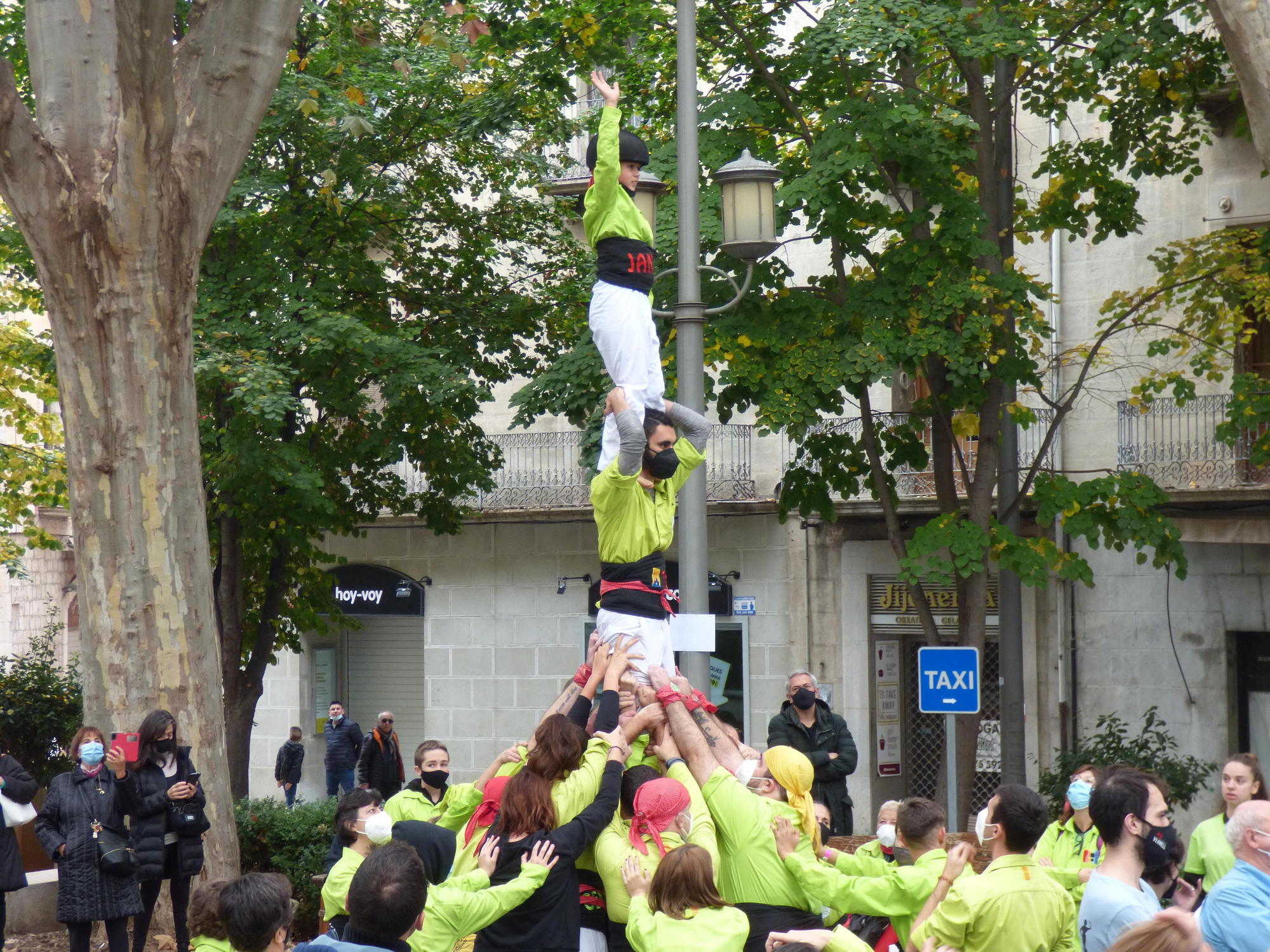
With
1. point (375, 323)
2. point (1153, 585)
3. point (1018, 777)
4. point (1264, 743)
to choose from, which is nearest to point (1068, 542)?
point (1153, 585)

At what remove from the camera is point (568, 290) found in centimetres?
1595

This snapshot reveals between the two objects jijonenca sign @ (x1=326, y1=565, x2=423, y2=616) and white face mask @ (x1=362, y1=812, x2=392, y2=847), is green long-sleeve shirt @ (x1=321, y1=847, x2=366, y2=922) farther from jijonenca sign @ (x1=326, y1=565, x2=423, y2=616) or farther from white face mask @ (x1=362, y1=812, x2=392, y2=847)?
jijonenca sign @ (x1=326, y1=565, x2=423, y2=616)

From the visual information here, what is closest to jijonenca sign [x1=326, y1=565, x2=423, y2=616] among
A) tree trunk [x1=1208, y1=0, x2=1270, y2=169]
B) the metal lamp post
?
the metal lamp post

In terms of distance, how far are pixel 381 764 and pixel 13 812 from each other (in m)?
6.34

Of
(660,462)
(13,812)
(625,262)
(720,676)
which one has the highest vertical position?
(625,262)

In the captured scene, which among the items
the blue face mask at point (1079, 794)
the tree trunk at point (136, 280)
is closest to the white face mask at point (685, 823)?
the blue face mask at point (1079, 794)

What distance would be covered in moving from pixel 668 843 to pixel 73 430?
607 cm

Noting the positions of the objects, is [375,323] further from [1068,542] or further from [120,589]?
[1068,542]

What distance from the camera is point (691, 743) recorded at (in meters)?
6.83

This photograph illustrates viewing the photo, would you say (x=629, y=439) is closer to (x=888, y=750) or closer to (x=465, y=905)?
(x=465, y=905)

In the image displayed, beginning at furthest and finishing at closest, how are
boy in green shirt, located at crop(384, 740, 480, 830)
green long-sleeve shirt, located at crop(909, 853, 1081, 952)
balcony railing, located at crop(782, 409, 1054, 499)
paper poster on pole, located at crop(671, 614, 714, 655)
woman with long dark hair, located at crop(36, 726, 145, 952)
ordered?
balcony railing, located at crop(782, 409, 1054, 499)
woman with long dark hair, located at crop(36, 726, 145, 952)
paper poster on pole, located at crop(671, 614, 714, 655)
boy in green shirt, located at crop(384, 740, 480, 830)
green long-sleeve shirt, located at crop(909, 853, 1081, 952)

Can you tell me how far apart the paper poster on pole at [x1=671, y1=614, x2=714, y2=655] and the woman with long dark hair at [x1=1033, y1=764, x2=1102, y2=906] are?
2273 millimetres

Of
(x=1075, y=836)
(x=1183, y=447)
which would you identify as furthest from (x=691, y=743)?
(x=1183, y=447)

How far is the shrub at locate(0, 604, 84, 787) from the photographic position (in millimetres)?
16547
